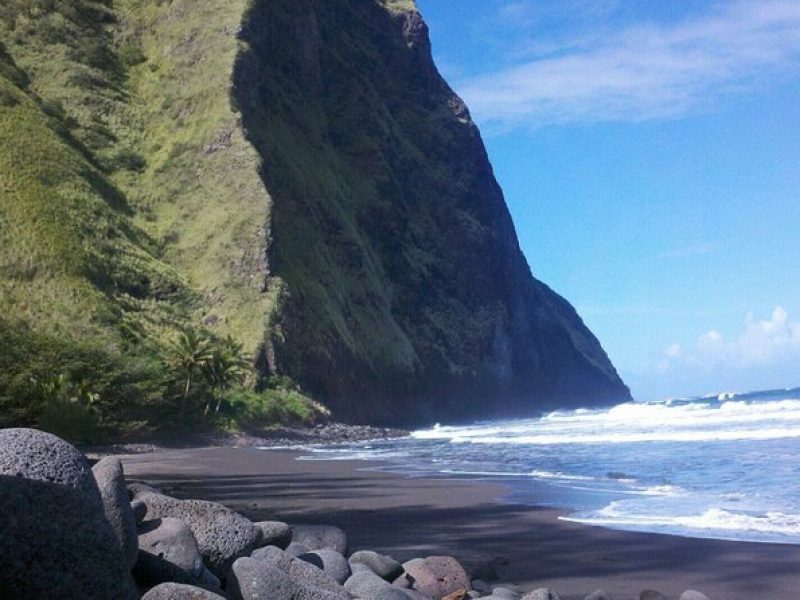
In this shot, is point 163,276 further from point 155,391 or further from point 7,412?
point 7,412

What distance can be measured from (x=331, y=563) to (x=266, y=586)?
1505 millimetres

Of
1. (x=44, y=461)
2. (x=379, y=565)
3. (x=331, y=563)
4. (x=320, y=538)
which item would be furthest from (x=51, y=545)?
(x=320, y=538)

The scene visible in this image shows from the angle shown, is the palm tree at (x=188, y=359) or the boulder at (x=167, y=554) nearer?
the boulder at (x=167, y=554)

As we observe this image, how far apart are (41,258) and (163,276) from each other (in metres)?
9.59

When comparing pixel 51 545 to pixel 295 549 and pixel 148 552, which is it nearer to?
pixel 148 552

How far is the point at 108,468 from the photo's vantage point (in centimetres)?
599

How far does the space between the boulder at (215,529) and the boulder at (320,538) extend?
153cm

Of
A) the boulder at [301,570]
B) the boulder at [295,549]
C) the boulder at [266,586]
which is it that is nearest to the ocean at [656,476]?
the boulder at [295,549]

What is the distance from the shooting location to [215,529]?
6852mm

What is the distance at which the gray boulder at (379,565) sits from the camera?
25.7 feet

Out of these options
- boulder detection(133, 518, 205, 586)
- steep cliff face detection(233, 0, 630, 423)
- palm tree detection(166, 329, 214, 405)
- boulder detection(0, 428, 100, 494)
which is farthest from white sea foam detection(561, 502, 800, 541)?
steep cliff face detection(233, 0, 630, 423)

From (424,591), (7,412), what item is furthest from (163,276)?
(424,591)

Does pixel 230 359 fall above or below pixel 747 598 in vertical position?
above

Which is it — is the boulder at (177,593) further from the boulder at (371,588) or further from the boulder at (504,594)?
the boulder at (504,594)
